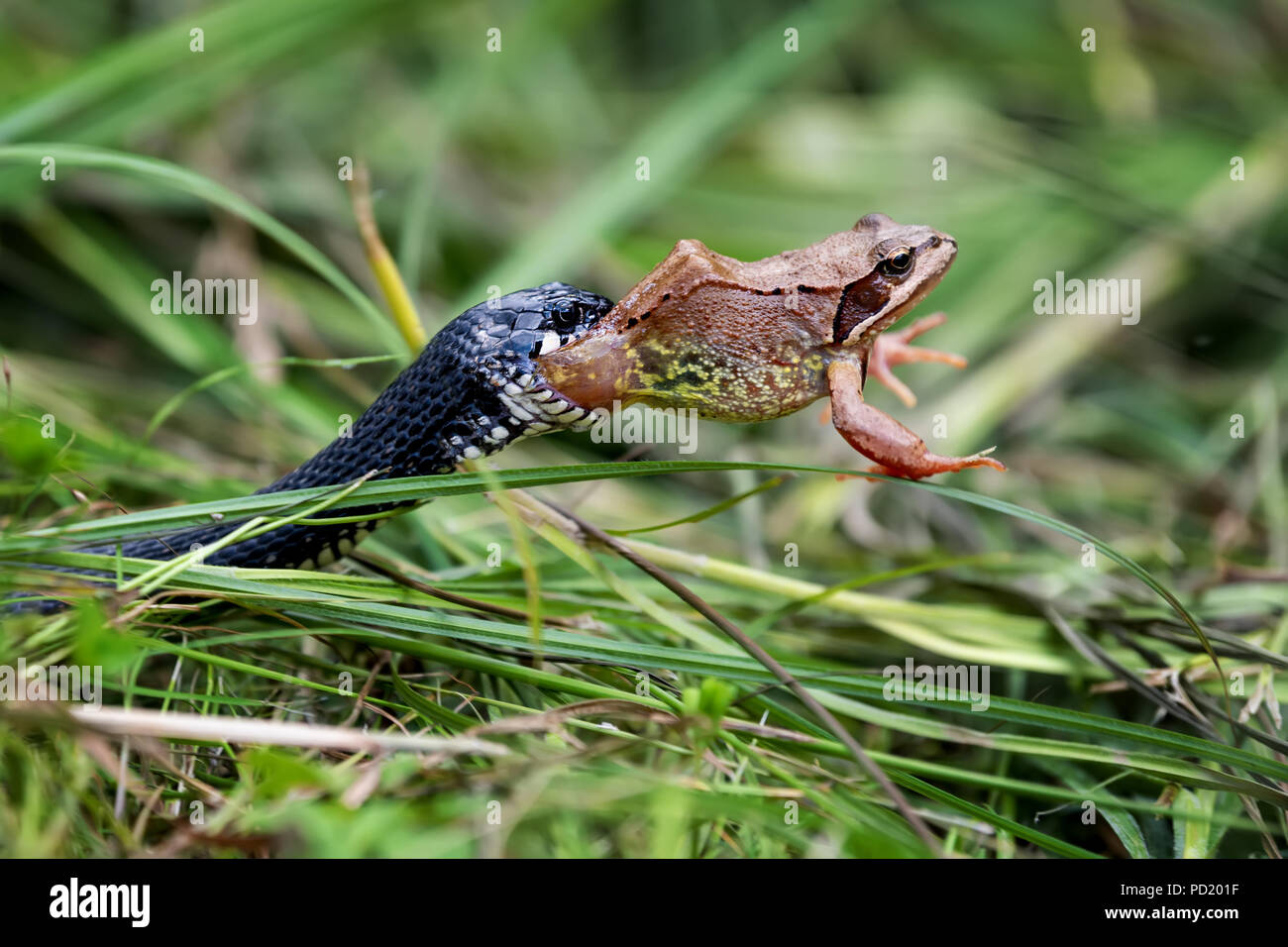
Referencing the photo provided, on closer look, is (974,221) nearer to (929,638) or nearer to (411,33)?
(929,638)

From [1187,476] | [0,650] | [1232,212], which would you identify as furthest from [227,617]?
[1232,212]

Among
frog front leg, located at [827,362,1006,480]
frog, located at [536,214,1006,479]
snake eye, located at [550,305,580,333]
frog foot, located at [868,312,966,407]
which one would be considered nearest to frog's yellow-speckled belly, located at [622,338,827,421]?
frog, located at [536,214,1006,479]

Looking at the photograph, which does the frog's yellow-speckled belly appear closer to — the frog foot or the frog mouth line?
the frog mouth line

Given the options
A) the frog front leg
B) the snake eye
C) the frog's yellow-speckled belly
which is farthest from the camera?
the snake eye

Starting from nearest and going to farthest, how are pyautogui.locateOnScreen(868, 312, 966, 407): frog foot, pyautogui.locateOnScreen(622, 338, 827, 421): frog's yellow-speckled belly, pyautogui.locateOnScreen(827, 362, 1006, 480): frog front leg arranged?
pyautogui.locateOnScreen(827, 362, 1006, 480): frog front leg
pyautogui.locateOnScreen(622, 338, 827, 421): frog's yellow-speckled belly
pyautogui.locateOnScreen(868, 312, 966, 407): frog foot

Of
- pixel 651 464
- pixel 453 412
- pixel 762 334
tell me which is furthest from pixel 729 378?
pixel 453 412

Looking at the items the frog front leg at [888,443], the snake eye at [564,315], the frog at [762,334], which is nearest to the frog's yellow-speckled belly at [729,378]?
the frog at [762,334]

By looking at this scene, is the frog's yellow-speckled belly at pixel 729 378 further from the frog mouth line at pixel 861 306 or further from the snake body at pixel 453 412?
the snake body at pixel 453 412

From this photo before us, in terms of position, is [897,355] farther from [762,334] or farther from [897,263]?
[762,334]
